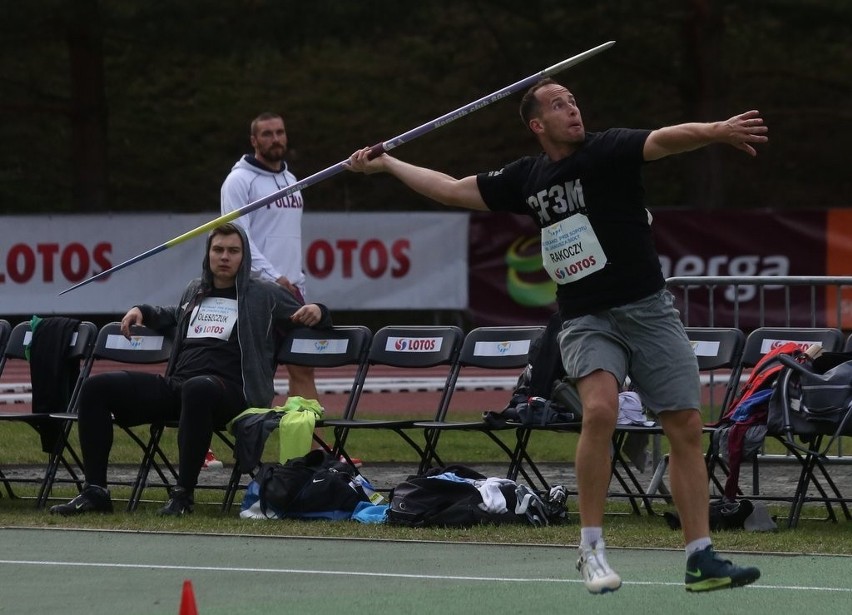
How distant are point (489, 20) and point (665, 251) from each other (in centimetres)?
470

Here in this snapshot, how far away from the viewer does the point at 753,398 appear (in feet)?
27.2

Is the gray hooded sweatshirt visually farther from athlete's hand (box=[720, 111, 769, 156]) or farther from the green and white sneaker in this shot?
athlete's hand (box=[720, 111, 769, 156])

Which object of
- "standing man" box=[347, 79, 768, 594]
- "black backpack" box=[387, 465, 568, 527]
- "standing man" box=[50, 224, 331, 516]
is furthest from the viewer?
"standing man" box=[50, 224, 331, 516]

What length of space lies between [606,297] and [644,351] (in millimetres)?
249

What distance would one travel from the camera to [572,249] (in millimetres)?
6520

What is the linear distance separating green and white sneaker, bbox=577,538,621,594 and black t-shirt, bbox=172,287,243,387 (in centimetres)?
338

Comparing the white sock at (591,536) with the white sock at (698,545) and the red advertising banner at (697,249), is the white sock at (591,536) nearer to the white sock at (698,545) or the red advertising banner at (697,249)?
the white sock at (698,545)

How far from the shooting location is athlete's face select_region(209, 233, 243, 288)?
9367 millimetres

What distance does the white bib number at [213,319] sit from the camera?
30.7 feet

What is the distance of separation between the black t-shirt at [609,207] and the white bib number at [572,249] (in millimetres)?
21

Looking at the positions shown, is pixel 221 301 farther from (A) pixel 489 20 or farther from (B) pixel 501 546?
(A) pixel 489 20

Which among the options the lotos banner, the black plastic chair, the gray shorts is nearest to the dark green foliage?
the lotos banner

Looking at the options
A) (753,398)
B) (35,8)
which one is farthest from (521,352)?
(35,8)

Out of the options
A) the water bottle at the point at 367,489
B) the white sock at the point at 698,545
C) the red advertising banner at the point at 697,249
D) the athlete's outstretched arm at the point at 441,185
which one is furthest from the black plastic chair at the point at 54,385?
the red advertising banner at the point at 697,249
